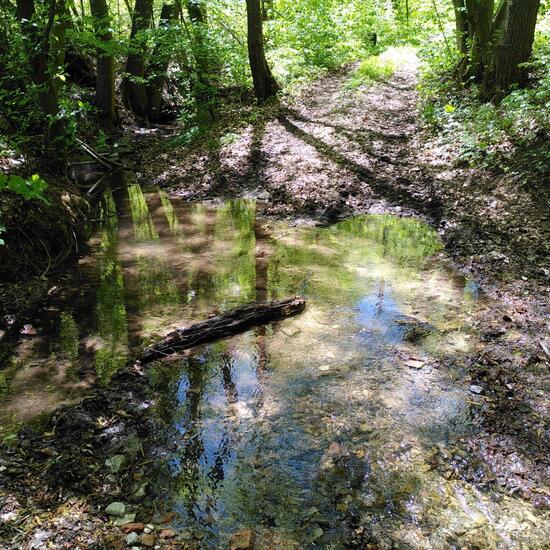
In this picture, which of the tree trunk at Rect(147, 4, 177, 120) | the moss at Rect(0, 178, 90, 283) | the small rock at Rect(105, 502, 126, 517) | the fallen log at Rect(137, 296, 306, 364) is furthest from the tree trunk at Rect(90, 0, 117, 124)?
the small rock at Rect(105, 502, 126, 517)

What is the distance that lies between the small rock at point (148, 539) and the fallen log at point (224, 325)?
190cm

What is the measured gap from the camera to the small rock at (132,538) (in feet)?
9.20

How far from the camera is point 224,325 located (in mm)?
5078

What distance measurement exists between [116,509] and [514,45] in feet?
35.1

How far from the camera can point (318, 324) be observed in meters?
5.18

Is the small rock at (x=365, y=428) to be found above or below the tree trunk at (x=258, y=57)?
below

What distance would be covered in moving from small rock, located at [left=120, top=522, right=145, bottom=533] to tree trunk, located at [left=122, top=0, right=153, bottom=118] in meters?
13.3

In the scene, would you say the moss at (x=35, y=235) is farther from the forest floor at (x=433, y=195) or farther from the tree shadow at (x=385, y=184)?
the tree shadow at (x=385, y=184)

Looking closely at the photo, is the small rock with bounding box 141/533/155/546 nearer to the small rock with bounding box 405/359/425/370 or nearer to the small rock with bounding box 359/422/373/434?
the small rock with bounding box 359/422/373/434

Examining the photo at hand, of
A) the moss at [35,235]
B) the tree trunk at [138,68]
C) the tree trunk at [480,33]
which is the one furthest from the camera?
the tree trunk at [138,68]

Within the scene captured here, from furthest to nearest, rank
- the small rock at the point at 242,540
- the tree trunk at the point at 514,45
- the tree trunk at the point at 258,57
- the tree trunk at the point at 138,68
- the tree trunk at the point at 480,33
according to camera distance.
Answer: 1. the tree trunk at the point at 138,68
2. the tree trunk at the point at 258,57
3. the tree trunk at the point at 480,33
4. the tree trunk at the point at 514,45
5. the small rock at the point at 242,540

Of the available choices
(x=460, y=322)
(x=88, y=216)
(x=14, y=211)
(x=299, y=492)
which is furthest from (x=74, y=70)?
(x=299, y=492)

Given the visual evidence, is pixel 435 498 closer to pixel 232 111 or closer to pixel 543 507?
pixel 543 507

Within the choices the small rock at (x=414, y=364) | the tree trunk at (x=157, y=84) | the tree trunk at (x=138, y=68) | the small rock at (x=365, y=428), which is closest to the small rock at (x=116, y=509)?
the small rock at (x=365, y=428)
